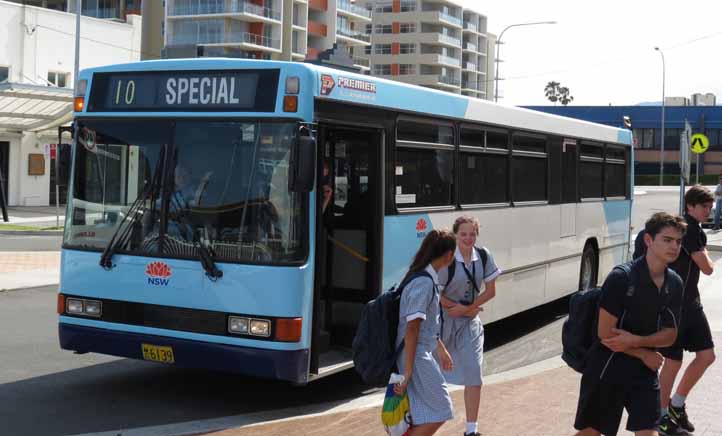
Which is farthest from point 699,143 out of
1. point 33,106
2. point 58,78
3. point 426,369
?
point 58,78

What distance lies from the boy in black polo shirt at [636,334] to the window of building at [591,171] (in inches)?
366

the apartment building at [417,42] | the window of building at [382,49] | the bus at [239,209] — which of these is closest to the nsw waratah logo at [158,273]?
the bus at [239,209]

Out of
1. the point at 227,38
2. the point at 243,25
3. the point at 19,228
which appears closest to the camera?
the point at 19,228

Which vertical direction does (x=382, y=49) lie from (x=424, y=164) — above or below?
above

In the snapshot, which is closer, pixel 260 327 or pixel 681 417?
pixel 681 417

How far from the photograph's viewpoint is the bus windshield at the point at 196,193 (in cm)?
783

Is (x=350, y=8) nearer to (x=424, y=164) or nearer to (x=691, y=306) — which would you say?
(x=424, y=164)

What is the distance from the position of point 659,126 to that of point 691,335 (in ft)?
291

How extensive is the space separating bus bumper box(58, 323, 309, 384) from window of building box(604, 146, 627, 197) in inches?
367

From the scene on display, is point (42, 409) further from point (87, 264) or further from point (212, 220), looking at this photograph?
point (212, 220)

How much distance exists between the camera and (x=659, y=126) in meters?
92.1

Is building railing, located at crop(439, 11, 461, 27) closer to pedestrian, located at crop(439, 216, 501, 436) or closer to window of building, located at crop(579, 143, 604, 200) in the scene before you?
window of building, located at crop(579, 143, 604, 200)

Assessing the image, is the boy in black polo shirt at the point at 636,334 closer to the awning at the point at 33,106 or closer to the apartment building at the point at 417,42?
the awning at the point at 33,106

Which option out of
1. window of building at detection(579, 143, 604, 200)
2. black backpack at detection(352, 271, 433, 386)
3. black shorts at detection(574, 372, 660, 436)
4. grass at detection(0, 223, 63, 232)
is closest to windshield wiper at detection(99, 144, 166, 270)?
black backpack at detection(352, 271, 433, 386)
